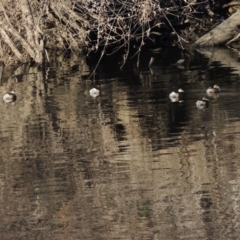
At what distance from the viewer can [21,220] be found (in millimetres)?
8891

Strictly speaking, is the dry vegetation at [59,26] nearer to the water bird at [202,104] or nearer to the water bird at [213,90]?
the water bird at [213,90]

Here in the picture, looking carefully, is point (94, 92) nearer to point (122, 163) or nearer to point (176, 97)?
point (176, 97)

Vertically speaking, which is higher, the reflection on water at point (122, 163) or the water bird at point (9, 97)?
the water bird at point (9, 97)

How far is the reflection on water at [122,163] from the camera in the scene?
28.1ft

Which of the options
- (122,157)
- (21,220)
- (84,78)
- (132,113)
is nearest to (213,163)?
(122,157)

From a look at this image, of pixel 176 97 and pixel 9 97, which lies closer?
pixel 176 97

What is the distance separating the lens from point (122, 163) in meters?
11.1

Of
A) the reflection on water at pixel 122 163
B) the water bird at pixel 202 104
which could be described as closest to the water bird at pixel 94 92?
the reflection on water at pixel 122 163

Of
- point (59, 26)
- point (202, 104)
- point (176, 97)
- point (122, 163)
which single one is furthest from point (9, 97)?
point (59, 26)

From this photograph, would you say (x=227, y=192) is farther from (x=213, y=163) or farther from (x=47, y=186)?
(x=47, y=186)

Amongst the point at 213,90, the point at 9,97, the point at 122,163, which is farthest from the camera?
the point at 9,97

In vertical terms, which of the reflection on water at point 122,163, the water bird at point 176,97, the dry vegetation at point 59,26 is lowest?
the reflection on water at point 122,163

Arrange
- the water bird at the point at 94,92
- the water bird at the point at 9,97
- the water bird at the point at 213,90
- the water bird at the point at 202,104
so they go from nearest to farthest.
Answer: the water bird at the point at 202,104 < the water bird at the point at 213,90 < the water bird at the point at 94,92 < the water bird at the point at 9,97

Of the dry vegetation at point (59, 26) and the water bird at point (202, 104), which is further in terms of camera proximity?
the dry vegetation at point (59, 26)
